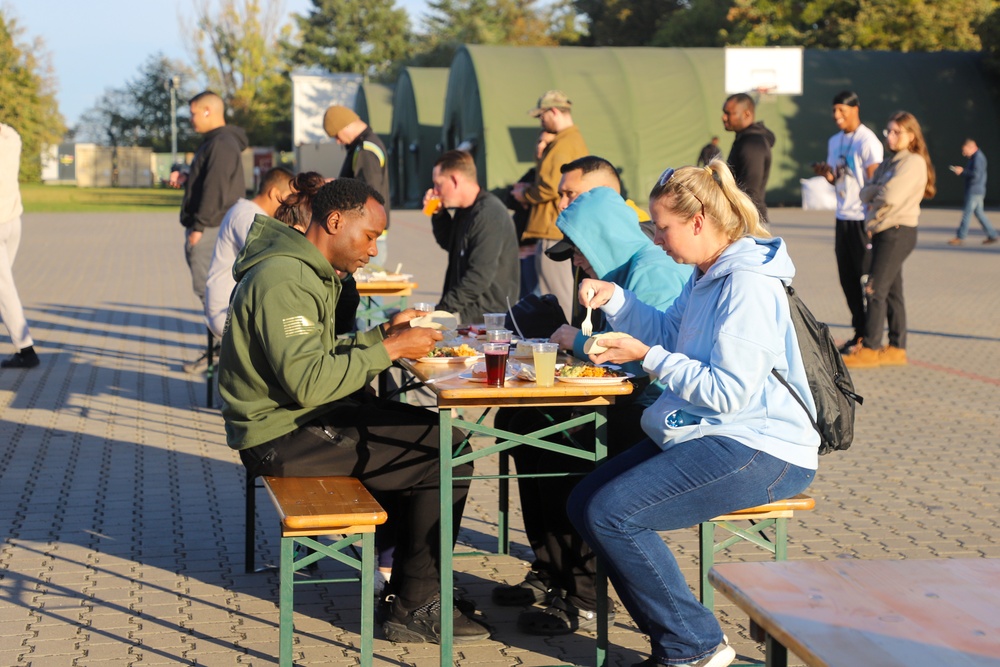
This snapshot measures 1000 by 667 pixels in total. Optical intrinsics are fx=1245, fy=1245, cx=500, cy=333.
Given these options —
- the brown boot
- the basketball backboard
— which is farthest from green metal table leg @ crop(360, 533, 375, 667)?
the basketball backboard

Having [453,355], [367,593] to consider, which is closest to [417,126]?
[453,355]

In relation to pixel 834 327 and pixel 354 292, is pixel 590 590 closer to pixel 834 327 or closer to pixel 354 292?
pixel 354 292

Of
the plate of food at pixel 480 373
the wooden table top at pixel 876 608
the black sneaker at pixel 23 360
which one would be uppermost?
the plate of food at pixel 480 373

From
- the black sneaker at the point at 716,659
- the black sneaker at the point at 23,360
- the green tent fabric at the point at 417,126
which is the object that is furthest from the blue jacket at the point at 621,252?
the green tent fabric at the point at 417,126

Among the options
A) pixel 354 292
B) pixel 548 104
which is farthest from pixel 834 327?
pixel 354 292

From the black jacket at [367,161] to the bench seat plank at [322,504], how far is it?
5697mm

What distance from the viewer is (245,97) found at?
7262cm

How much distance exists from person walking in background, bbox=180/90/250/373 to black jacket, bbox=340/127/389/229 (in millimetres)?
888

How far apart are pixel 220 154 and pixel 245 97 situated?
65.2m

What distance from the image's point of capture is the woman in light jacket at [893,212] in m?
10.2

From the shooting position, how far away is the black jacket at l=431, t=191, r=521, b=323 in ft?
23.7

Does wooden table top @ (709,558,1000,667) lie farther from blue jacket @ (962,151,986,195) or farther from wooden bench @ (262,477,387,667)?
blue jacket @ (962,151,986,195)

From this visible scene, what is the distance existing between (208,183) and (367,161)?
1.27 metres

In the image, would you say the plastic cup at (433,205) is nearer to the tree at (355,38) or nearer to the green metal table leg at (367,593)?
the green metal table leg at (367,593)
